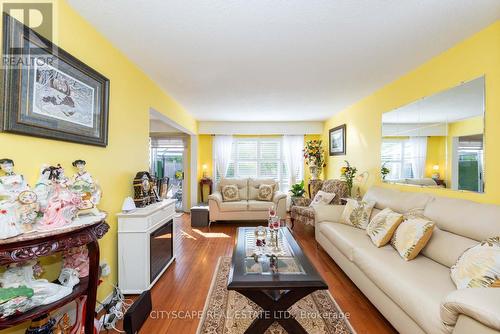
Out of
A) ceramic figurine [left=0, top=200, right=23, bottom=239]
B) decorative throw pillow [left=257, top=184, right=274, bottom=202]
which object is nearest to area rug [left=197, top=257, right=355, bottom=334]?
ceramic figurine [left=0, top=200, right=23, bottom=239]

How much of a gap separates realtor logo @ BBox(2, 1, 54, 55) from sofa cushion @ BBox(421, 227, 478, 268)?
3.27 metres

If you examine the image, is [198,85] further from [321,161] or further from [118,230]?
[321,161]

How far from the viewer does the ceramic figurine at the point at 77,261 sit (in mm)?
1497

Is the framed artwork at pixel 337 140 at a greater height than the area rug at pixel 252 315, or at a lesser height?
greater

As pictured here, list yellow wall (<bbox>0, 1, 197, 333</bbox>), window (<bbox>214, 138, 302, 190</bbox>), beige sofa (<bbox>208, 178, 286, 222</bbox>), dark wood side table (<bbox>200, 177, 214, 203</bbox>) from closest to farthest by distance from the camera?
1. yellow wall (<bbox>0, 1, 197, 333</bbox>)
2. beige sofa (<bbox>208, 178, 286, 222</bbox>)
3. dark wood side table (<bbox>200, 177, 214, 203</bbox>)
4. window (<bbox>214, 138, 302, 190</bbox>)

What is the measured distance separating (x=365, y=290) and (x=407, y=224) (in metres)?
0.73

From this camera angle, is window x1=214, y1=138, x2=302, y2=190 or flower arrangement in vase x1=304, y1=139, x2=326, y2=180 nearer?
flower arrangement in vase x1=304, y1=139, x2=326, y2=180

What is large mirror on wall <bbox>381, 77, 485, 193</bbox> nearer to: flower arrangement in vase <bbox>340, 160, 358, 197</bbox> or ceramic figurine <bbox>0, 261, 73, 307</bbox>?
flower arrangement in vase <bbox>340, 160, 358, 197</bbox>

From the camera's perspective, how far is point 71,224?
128cm

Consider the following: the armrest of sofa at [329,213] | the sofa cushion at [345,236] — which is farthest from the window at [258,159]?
the sofa cushion at [345,236]

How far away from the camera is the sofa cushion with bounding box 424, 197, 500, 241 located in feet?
5.17

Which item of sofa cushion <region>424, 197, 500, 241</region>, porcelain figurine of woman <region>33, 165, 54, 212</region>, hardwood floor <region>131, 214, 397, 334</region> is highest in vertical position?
porcelain figurine of woman <region>33, 165, 54, 212</region>

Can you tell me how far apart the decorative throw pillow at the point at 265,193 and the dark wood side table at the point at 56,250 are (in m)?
3.70

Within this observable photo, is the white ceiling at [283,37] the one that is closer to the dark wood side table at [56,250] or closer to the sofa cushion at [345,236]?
the dark wood side table at [56,250]
